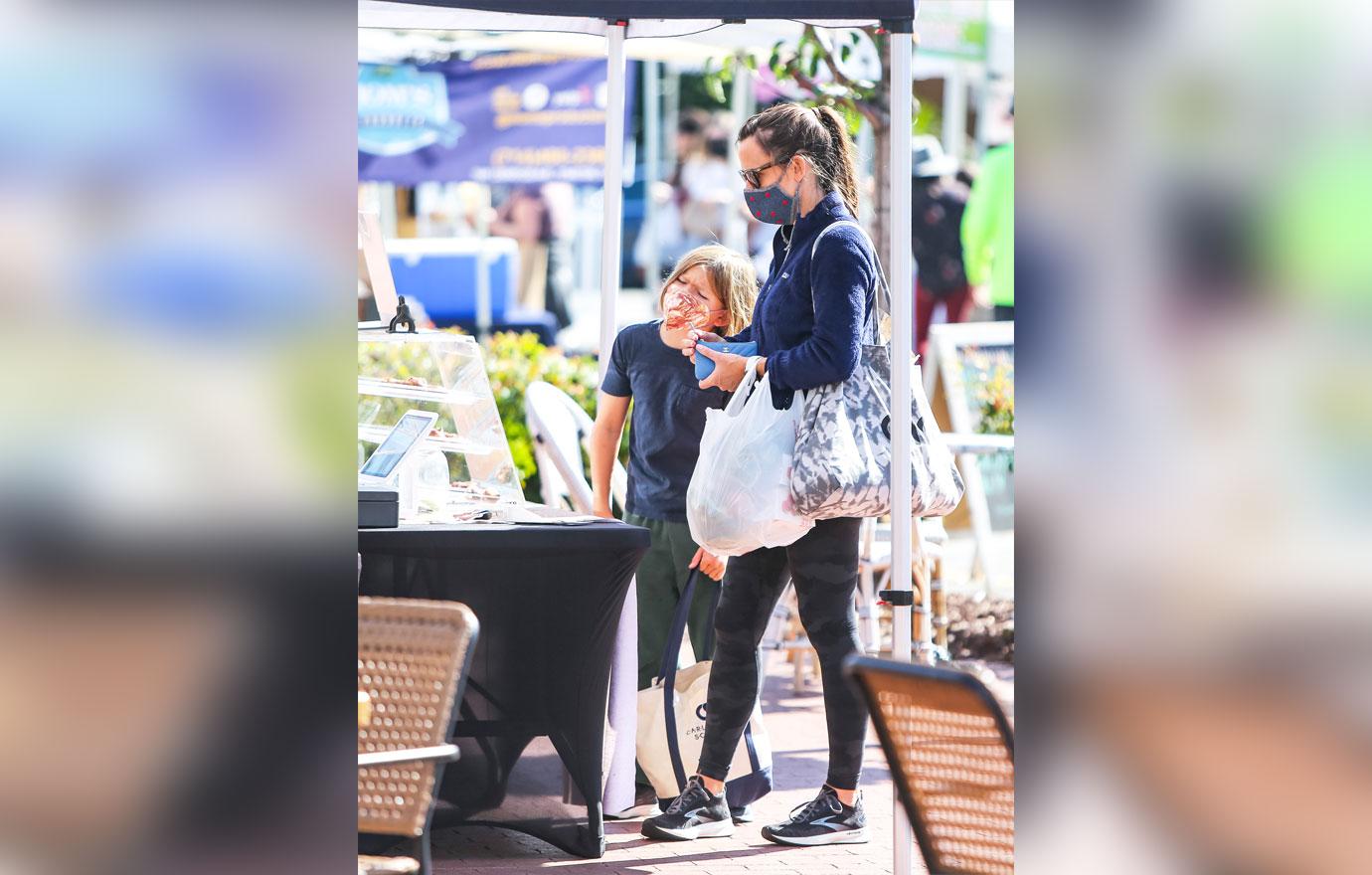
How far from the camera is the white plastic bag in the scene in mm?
4102

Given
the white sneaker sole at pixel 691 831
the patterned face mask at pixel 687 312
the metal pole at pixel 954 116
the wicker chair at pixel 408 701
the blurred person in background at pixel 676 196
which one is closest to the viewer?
the wicker chair at pixel 408 701

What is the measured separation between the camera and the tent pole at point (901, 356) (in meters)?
3.88

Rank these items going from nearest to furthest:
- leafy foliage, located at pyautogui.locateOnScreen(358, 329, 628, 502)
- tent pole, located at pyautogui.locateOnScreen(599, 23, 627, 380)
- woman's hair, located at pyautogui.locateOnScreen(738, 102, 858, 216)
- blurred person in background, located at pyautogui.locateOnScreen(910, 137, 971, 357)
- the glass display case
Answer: woman's hair, located at pyautogui.locateOnScreen(738, 102, 858, 216), the glass display case, tent pole, located at pyautogui.locateOnScreen(599, 23, 627, 380), leafy foliage, located at pyautogui.locateOnScreen(358, 329, 628, 502), blurred person in background, located at pyautogui.locateOnScreen(910, 137, 971, 357)

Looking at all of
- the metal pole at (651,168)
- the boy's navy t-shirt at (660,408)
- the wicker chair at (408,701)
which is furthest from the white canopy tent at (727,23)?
the metal pole at (651,168)

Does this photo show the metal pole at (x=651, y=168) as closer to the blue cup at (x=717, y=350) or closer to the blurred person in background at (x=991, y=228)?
the blurred person in background at (x=991, y=228)

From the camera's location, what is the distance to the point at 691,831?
4.62 m

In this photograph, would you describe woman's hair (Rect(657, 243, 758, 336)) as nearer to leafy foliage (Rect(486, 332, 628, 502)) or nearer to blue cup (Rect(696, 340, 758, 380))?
blue cup (Rect(696, 340, 758, 380))

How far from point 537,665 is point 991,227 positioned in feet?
25.0

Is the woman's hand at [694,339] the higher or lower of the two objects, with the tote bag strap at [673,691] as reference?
higher

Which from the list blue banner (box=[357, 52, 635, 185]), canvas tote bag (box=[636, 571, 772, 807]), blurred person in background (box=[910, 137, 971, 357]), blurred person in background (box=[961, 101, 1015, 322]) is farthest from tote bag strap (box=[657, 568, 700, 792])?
blurred person in background (box=[910, 137, 971, 357])

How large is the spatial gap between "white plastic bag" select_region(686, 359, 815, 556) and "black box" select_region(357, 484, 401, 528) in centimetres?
78

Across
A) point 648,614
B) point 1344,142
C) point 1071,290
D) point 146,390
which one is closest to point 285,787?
point 146,390

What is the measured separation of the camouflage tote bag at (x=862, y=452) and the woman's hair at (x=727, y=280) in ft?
2.59

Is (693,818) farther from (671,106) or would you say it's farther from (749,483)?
(671,106)
